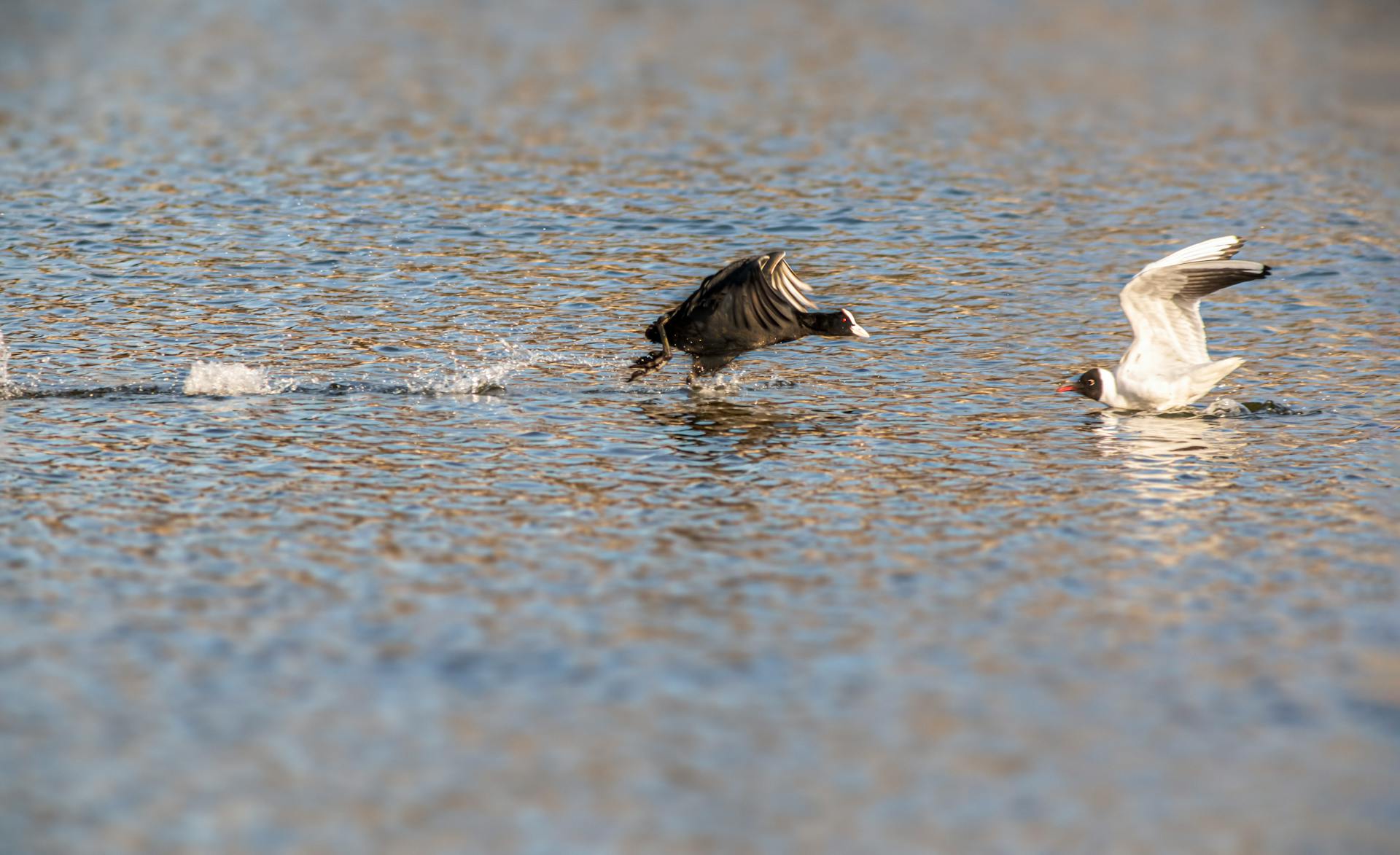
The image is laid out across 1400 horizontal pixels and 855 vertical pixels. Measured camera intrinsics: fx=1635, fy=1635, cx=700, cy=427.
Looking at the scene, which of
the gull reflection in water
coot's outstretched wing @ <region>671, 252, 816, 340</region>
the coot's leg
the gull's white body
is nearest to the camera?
the gull reflection in water

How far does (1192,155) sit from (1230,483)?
13.1 m

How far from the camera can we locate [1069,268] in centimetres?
1750

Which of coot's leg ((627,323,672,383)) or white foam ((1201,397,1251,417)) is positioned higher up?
coot's leg ((627,323,672,383))

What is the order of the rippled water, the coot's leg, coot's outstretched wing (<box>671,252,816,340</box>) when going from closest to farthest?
the rippled water → coot's outstretched wing (<box>671,252,816,340</box>) → the coot's leg

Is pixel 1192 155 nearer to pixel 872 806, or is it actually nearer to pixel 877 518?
pixel 877 518

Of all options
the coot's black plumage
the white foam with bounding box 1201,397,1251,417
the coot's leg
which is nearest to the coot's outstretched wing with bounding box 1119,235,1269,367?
the white foam with bounding box 1201,397,1251,417

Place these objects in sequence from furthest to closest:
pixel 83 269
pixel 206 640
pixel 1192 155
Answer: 1. pixel 1192 155
2. pixel 83 269
3. pixel 206 640

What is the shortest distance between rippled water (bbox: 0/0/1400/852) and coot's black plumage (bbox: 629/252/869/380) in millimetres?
505

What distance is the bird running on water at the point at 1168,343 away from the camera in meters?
12.2

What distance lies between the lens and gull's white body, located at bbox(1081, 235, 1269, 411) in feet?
39.9

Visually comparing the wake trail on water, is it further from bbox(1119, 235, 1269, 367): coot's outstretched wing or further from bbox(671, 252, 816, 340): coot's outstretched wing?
bbox(1119, 235, 1269, 367): coot's outstretched wing

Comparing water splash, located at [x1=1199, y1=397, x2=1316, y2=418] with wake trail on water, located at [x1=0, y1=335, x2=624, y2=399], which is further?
wake trail on water, located at [x1=0, y1=335, x2=624, y2=399]

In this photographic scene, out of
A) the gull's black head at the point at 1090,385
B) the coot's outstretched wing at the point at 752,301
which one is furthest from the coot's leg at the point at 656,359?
the gull's black head at the point at 1090,385

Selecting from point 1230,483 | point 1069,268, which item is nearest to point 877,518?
point 1230,483
